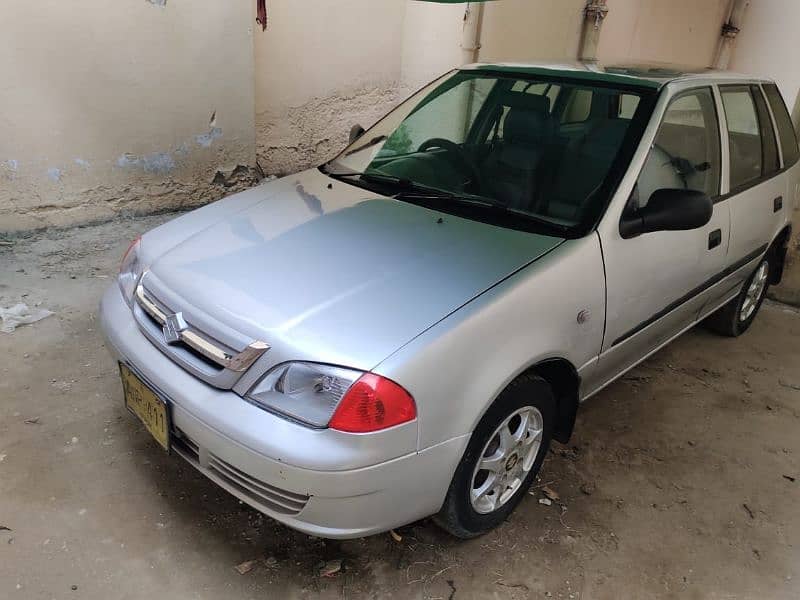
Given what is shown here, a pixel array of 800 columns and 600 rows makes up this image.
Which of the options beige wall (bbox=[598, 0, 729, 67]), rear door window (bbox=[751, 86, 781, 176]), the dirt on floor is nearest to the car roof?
rear door window (bbox=[751, 86, 781, 176])

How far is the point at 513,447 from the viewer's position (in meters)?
2.24

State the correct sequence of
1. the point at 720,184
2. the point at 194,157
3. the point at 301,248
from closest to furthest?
1. the point at 301,248
2. the point at 720,184
3. the point at 194,157

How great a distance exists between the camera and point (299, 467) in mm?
1733

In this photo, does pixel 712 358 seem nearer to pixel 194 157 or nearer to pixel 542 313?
pixel 542 313

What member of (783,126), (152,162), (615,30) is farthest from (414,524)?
(615,30)

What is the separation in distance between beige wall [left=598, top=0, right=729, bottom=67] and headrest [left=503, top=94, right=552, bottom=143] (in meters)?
4.03

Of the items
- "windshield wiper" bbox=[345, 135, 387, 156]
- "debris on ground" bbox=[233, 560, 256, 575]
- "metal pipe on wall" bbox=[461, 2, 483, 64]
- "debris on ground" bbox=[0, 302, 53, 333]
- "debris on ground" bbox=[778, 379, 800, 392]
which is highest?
"metal pipe on wall" bbox=[461, 2, 483, 64]

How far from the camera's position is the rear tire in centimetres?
376

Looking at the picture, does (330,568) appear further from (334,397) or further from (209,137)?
(209,137)

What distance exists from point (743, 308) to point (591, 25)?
3.40m

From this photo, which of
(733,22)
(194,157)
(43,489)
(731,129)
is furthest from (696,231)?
(733,22)

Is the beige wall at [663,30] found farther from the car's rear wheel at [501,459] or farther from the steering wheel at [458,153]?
the car's rear wheel at [501,459]

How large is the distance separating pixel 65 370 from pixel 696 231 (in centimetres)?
292

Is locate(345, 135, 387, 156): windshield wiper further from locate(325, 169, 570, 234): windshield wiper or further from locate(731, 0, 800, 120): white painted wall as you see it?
locate(731, 0, 800, 120): white painted wall
